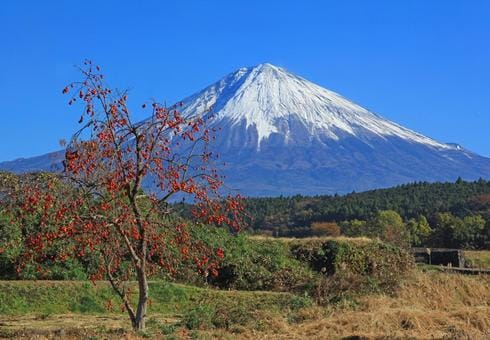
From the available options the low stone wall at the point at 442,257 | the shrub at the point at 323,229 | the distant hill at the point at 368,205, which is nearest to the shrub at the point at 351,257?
the low stone wall at the point at 442,257

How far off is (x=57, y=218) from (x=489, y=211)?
57.3m

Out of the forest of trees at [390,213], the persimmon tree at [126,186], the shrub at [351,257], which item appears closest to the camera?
the persimmon tree at [126,186]

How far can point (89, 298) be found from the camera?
52.8ft

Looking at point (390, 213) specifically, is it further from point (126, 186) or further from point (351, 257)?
point (126, 186)

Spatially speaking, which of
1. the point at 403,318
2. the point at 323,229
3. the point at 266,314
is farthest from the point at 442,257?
the point at 323,229

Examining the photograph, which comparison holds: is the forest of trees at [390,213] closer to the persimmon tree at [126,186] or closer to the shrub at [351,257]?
the shrub at [351,257]

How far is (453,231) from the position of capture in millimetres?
48562

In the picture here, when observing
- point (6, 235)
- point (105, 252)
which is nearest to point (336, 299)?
point (105, 252)

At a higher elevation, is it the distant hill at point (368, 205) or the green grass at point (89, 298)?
the distant hill at point (368, 205)

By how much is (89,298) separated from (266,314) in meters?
5.16

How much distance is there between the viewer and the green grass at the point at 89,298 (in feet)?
50.4

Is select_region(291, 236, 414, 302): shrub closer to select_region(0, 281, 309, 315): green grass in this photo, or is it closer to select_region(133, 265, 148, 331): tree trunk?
select_region(0, 281, 309, 315): green grass

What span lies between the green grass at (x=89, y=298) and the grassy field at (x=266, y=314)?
2 centimetres

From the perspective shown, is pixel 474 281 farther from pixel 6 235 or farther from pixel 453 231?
pixel 453 231
